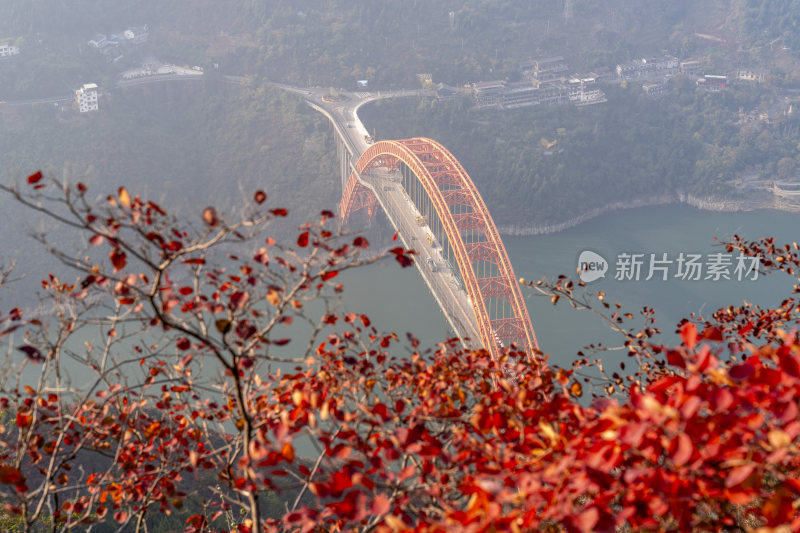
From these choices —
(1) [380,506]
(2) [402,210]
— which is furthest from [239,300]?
(2) [402,210]

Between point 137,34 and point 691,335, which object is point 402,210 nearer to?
point 691,335

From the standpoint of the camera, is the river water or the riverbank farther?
the riverbank

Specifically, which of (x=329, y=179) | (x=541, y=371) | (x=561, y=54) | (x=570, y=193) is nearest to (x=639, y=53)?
(x=561, y=54)

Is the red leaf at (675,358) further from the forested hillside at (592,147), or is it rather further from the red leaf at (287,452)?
the forested hillside at (592,147)

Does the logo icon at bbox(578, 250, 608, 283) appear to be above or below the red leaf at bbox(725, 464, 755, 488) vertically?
below

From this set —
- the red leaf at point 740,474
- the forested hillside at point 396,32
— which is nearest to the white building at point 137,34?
the forested hillside at point 396,32

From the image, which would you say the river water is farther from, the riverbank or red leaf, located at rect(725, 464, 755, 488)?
red leaf, located at rect(725, 464, 755, 488)

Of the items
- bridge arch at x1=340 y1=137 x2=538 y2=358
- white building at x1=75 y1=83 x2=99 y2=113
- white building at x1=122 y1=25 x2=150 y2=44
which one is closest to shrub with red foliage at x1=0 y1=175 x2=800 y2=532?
bridge arch at x1=340 y1=137 x2=538 y2=358

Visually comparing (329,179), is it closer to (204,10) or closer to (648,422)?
(204,10)
